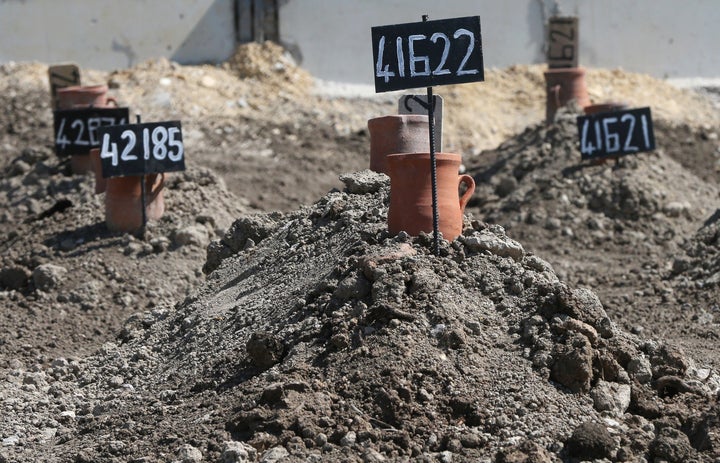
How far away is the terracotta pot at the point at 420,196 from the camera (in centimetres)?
739

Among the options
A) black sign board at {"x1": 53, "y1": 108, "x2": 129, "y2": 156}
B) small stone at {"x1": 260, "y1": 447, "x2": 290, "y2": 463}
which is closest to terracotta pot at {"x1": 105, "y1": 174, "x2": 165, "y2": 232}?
black sign board at {"x1": 53, "y1": 108, "x2": 129, "y2": 156}

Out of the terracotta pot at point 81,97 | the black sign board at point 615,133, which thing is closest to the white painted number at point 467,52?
the black sign board at point 615,133

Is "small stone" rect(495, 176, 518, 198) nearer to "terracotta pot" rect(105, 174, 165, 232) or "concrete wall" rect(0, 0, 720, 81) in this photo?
"terracotta pot" rect(105, 174, 165, 232)

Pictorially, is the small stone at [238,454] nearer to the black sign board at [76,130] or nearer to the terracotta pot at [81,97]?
Result: the black sign board at [76,130]

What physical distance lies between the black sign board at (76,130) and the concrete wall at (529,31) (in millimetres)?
6283

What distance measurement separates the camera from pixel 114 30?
18.3 meters

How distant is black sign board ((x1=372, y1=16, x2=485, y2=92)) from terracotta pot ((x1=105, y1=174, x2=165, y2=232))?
412cm

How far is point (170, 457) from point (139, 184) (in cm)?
524

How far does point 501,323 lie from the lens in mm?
6934

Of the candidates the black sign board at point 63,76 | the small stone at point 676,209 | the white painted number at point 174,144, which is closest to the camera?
the white painted number at point 174,144

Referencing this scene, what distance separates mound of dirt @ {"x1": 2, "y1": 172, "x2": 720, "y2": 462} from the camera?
616 cm

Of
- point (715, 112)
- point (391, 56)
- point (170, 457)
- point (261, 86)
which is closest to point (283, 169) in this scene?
point (261, 86)

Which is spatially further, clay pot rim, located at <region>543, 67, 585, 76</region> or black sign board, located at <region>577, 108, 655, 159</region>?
clay pot rim, located at <region>543, 67, 585, 76</region>

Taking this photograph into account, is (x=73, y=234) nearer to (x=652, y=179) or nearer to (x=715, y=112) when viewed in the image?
(x=652, y=179)
